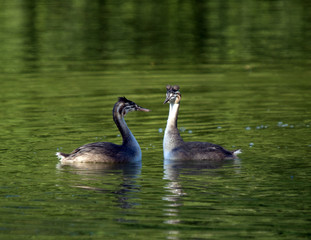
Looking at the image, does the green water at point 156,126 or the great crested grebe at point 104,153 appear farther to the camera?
the great crested grebe at point 104,153

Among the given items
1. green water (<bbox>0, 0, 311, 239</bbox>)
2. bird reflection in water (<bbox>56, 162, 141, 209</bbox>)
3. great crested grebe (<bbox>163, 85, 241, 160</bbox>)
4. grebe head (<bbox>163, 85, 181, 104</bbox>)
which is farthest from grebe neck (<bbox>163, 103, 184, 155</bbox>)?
bird reflection in water (<bbox>56, 162, 141, 209</bbox>)

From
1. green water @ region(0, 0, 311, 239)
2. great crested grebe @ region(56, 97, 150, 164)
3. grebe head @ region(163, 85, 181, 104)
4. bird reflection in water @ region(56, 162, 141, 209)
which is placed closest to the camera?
green water @ region(0, 0, 311, 239)

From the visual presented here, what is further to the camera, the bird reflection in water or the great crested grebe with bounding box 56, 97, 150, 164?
the great crested grebe with bounding box 56, 97, 150, 164

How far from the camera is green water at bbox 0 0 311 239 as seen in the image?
12.9m

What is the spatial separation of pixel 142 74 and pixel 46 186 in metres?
17.3

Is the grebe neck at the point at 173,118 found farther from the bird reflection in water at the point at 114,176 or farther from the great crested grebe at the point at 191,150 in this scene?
the bird reflection in water at the point at 114,176

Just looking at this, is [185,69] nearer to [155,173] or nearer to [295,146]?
[295,146]

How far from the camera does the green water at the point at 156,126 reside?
12.9 metres

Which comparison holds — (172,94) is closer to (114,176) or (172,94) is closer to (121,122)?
(121,122)

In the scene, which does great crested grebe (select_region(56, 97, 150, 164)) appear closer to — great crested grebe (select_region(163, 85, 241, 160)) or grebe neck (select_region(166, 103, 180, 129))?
great crested grebe (select_region(163, 85, 241, 160))

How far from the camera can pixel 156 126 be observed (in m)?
22.2

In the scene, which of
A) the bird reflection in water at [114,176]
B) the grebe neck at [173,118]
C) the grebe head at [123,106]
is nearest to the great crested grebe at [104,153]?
the bird reflection in water at [114,176]

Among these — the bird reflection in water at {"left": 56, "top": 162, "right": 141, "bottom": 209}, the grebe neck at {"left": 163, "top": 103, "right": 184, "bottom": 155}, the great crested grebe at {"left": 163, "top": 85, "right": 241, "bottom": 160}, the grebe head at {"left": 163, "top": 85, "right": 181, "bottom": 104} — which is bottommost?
the bird reflection in water at {"left": 56, "top": 162, "right": 141, "bottom": 209}

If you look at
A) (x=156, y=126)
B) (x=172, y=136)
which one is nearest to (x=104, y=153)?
(x=172, y=136)
